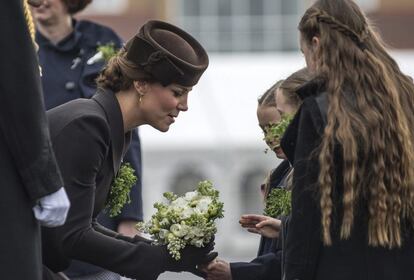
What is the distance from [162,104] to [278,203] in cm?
66

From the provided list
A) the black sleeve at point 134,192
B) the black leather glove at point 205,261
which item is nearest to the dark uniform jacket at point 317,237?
the black leather glove at point 205,261

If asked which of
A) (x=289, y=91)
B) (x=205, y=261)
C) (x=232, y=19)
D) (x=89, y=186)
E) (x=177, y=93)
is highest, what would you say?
(x=177, y=93)

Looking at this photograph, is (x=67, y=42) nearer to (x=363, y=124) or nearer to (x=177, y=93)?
(x=177, y=93)

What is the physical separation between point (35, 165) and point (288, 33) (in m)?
35.3

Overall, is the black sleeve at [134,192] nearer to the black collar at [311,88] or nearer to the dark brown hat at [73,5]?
the dark brown hat at [73,5]

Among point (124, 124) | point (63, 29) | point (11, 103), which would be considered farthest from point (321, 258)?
point (63, 29)

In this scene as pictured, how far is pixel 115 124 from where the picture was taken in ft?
19.0

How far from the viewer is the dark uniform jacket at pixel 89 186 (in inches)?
217

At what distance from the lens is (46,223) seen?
15.3 ft

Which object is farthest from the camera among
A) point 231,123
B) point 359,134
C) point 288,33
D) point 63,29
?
point 288,33

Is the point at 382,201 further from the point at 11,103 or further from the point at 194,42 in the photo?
the point at 11,103

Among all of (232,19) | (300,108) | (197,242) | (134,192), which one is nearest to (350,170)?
(300,108)

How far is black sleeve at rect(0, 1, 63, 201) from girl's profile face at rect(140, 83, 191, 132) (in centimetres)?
125

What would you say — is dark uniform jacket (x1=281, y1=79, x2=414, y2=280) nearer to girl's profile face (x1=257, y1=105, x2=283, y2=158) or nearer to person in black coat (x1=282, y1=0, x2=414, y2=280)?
person in black coat (x1=282, y1=0, x2=414, y2=280)
